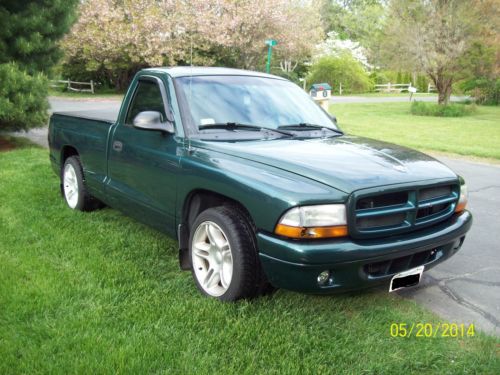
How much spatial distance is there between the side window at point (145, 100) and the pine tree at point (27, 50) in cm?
517

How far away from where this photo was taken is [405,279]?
10.1 feet

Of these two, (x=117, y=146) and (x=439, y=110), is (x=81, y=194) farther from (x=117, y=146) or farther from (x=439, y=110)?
(x=439, y=110)

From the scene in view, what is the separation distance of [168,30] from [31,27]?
754 inches

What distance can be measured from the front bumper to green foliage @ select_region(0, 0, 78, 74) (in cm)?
796

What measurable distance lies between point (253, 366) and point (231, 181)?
1141 millimetres

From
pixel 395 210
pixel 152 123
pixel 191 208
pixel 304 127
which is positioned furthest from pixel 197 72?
pixel 395 210

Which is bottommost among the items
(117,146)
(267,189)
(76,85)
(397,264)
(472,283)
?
(472,283)

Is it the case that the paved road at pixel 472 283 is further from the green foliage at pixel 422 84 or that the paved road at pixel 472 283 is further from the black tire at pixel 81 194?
the green foliage at pixel 422 84

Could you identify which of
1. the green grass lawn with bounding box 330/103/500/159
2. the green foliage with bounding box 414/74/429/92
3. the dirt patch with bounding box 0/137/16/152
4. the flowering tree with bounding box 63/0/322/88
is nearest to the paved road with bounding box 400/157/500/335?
the green grass lawn with bounding box 330/103/500/159

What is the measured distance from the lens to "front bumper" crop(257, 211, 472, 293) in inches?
107

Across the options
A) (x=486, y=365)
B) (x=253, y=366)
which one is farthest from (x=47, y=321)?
(x=486, y=365)

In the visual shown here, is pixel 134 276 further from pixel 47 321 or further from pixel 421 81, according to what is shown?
pixel 421 81

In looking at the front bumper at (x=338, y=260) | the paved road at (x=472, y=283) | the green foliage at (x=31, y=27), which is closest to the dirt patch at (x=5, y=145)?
the green foliage at (x=31, y=27)

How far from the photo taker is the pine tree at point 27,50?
8.66m
